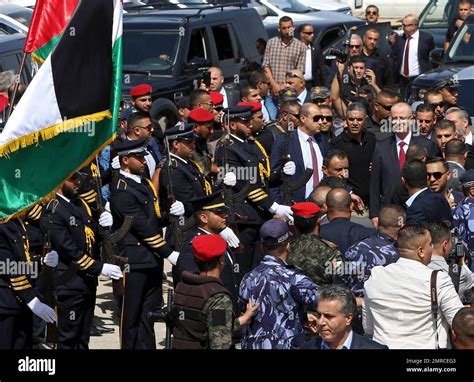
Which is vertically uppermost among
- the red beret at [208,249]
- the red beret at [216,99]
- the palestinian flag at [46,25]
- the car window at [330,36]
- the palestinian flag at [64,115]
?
the palestinian flag at [46,25]

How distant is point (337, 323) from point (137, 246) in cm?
390

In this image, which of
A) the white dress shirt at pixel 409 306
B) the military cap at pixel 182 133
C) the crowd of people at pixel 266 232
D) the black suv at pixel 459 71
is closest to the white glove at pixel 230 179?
the crowd of people at pixel 266 232

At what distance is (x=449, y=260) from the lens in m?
10.5

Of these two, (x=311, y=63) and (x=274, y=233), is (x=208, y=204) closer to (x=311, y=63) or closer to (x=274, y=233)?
(x=274, y=233)

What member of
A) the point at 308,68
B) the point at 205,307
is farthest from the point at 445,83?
the point at 205,307

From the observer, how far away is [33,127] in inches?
386

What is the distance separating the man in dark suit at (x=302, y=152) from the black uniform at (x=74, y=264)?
2592 millimetres

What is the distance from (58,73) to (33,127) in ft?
1.50

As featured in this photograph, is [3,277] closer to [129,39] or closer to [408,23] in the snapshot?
[129,39]

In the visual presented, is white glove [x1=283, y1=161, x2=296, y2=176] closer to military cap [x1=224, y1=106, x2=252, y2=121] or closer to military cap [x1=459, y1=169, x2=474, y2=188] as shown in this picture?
military cap [x1=224, y1=106, x2=252, y2=121]

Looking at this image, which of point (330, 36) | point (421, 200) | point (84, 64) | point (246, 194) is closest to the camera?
point (84, 64)

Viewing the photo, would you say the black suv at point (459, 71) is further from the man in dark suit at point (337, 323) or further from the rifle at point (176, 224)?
the man in dark suit at point (337, 323)

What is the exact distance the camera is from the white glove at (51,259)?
10852 millimetres

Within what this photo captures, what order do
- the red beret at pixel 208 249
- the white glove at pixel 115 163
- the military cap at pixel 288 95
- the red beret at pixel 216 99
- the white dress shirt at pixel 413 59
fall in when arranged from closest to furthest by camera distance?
the red beret at pixel 208 249 → the white glove at pixel 115 163 → the red beret at pixel 216 99 → the military cap at pixel 288 95 → the white dress shirt at pixel 413 59
